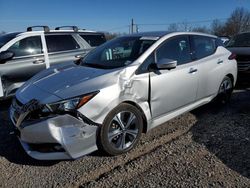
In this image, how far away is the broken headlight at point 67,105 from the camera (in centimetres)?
321

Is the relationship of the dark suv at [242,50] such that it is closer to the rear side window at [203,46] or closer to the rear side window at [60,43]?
the rear side window at [203,46]

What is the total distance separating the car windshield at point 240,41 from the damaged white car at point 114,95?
12.8ft

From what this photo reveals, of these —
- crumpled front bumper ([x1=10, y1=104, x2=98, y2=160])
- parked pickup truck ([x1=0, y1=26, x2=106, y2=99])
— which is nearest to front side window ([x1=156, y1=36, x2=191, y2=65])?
crumpled front bumper ([x1=10, y1=104, x2=98, y2=160])

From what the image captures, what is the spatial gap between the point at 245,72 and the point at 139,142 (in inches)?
184

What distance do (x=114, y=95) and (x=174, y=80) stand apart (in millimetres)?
1185

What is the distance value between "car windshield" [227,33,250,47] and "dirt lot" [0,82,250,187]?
4.58m

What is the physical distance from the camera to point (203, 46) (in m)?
5.11

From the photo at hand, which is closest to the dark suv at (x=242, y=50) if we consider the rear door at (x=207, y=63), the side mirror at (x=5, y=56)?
the rear door at (x=207, y=63)

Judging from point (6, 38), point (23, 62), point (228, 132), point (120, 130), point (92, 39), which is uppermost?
point (6, 38)

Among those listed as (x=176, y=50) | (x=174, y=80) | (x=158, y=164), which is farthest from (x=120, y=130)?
(x=176, y=50)

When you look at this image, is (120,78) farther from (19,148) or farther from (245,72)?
(245,72)

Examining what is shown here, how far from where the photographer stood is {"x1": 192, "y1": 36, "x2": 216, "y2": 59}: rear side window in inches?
192

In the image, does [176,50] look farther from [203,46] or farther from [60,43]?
[60,43]

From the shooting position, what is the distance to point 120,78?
363 cm
